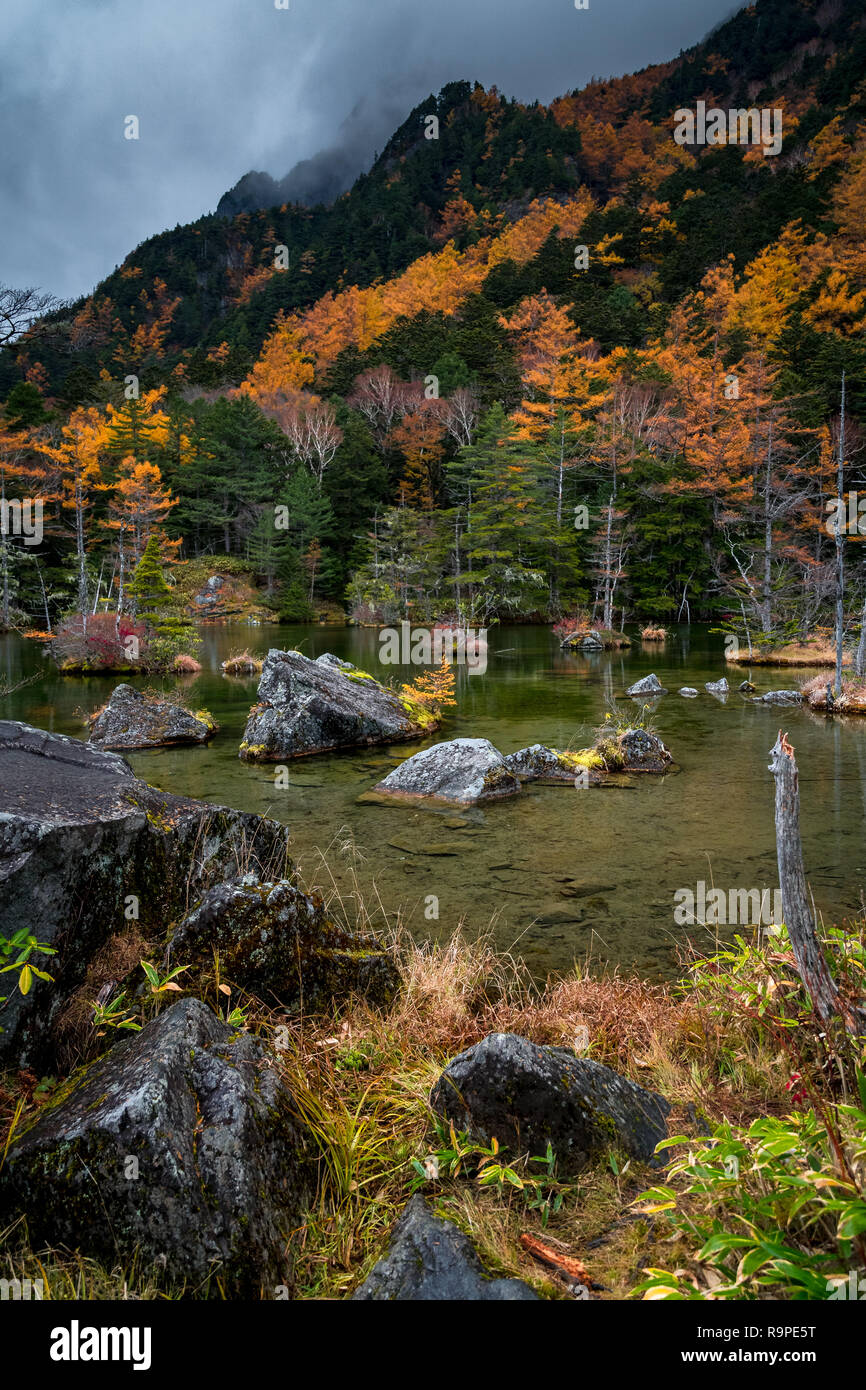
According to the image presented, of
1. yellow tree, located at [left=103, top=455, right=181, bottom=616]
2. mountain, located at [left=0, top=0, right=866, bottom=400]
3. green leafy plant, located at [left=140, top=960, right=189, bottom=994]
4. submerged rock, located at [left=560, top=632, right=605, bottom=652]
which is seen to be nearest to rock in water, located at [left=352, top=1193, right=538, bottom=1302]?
green leafy plant, located at [left=140, top=960, right=189, bottom=994]

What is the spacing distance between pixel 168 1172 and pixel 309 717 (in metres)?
9.09

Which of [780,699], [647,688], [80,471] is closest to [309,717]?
[647,688]

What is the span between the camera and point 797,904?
2.91 m

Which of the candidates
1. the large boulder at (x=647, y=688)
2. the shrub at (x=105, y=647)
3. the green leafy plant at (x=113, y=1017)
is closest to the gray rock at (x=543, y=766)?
the green leafy plant at (x=113, y=1017)

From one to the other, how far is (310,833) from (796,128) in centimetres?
8213

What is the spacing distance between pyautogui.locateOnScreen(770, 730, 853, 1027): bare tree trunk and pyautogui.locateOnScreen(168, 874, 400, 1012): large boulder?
2.09 m

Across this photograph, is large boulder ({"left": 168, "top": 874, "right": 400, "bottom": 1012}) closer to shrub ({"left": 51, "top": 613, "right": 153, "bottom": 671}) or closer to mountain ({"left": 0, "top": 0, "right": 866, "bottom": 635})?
mountain ({"left": 0, "top": 0, "right": 866, "bottom": 635})

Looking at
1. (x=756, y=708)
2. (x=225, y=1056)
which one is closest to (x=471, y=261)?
(x=756, y=708)

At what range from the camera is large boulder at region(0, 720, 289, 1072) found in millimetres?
2840

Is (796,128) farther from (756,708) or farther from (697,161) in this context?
(756,708)

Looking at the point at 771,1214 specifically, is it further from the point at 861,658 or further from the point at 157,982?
the point at 861,658

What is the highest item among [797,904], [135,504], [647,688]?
[135,504]

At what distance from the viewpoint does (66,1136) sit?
6.63ft

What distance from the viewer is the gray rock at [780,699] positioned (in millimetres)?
14711
